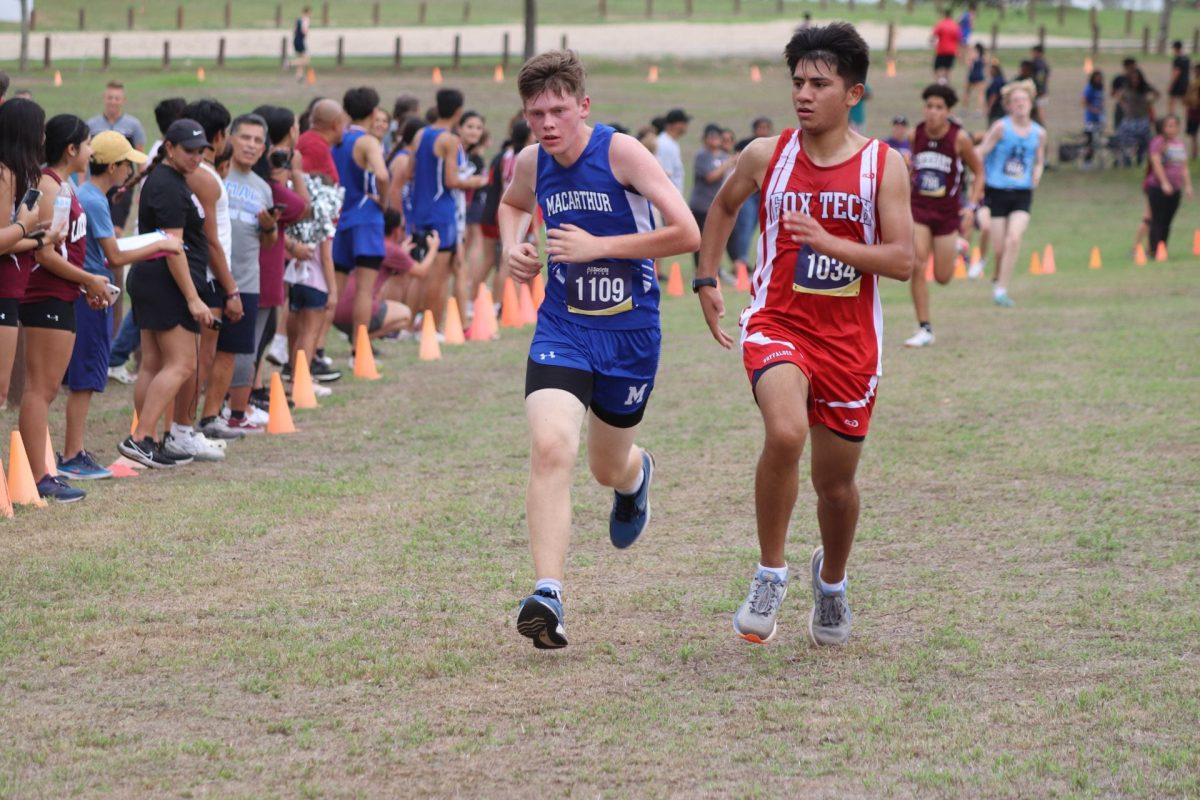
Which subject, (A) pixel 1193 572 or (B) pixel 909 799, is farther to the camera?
(A) pixel 1193 572

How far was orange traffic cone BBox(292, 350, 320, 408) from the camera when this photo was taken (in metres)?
11.2

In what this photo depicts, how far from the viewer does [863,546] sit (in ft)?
23.6

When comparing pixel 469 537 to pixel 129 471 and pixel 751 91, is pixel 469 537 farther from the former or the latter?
pixel 751 91

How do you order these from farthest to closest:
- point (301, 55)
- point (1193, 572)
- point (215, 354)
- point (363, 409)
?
point (301, 55) < point (363, 409) < point (215, 354) < point (1193, 572)

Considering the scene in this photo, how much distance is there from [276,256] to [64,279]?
7.95 ft

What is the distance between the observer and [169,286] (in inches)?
346

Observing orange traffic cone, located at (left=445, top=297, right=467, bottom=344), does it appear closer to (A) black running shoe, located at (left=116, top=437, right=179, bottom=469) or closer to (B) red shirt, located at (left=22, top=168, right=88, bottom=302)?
(A) black running shoe, located at (left=116, top=437, right=179, bottom=469)

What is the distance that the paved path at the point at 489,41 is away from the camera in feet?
167

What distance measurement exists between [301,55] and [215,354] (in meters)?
36.5

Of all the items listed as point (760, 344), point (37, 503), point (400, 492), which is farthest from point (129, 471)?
point (760, 344)

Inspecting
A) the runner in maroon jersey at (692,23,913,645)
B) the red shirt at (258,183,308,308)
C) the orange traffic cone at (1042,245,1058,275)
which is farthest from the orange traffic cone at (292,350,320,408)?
the orange traffic cone at (1042,245,1058,275)

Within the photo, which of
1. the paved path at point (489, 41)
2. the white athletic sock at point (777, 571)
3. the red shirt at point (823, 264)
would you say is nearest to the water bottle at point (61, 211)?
the red shirt at point (823, 264)

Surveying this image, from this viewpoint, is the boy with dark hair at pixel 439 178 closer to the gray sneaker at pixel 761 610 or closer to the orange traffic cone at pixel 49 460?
the orange traffic cone at pixel 49 460

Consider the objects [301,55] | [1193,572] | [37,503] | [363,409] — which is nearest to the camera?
[1193,572]
